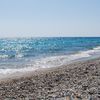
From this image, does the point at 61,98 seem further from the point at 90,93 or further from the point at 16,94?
the point at 16,94

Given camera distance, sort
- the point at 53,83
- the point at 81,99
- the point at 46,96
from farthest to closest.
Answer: the point at 53,83 → the point at 46,96 → the point at 81,99

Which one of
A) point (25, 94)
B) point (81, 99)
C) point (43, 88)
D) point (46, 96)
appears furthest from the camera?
point (43, 88)

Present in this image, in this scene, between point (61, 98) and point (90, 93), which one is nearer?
point (61, 98)

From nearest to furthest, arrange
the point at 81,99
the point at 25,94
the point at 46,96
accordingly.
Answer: the point at 81,99
the point at 46,96
the point at 25,94

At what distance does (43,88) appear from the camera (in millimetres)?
10891

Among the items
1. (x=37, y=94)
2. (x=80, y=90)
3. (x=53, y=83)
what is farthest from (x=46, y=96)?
(x=53, y=83)

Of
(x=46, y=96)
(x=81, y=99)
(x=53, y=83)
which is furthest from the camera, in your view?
(x=53, y=83)

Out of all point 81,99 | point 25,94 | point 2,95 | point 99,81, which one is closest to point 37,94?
point 25,94

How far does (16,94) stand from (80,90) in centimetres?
236

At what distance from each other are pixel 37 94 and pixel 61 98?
1440 mm

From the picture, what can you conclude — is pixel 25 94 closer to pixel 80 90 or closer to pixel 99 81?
pixel 80 90

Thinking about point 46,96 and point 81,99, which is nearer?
point 81,99

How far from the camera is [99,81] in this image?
11414 millimetres

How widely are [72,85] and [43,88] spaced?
1.16 metres
